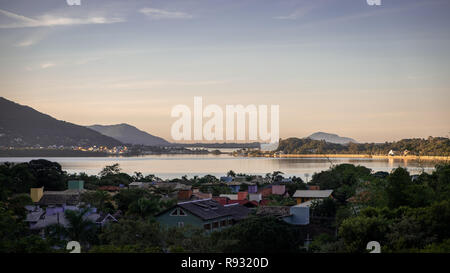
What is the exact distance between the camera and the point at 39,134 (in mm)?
13023

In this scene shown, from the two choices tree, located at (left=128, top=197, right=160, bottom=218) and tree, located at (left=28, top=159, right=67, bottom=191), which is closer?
A: tree, located at (left=128, top=197, right=160, bottom=218)

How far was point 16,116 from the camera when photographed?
33.0ft

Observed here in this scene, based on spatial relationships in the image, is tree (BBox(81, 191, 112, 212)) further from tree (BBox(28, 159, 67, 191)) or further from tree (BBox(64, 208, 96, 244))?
tree (BBox(28, 159, 67, 191))

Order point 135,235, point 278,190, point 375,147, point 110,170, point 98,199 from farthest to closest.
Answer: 1. point 110,170
2. point 278,190
3. point 98,199
4. point 375,147
5. point 135,235

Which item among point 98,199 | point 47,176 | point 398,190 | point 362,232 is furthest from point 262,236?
point 47,176

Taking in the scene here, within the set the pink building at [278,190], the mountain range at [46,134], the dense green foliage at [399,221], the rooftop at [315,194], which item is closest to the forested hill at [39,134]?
the mountain range at [46,134]

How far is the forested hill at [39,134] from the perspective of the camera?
10.6m

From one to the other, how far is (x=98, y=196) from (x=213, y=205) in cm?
394

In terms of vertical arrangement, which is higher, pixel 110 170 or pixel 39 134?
pixel 39 134

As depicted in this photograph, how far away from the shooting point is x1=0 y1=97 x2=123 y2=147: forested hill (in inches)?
417

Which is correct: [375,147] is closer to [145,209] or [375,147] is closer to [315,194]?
[145,209]

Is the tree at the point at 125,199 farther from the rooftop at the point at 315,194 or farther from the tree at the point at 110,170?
the tree at the point at 110,170

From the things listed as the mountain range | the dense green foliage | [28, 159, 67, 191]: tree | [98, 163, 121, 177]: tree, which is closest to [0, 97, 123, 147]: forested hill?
the mountain range
